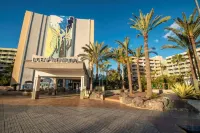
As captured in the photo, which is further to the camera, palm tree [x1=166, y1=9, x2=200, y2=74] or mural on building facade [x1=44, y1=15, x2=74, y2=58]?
mural on building facade [x1=44, y1=15, x2=74, y2=58]

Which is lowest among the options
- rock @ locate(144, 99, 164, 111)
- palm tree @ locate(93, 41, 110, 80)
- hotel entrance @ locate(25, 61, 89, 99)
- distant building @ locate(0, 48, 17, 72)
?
rock @ locate(144, 99, 164, 111)

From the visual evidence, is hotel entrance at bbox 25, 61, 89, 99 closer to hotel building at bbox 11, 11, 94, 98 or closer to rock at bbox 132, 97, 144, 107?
rock at bbox 132, 97, 144, 107

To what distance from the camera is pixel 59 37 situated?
5094 cm

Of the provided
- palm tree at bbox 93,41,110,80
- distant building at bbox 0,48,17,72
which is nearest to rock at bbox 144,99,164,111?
palm tree at bbox 93,41,110,80

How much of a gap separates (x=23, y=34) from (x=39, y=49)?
28.7 feet

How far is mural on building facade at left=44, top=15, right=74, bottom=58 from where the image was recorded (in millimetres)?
49312

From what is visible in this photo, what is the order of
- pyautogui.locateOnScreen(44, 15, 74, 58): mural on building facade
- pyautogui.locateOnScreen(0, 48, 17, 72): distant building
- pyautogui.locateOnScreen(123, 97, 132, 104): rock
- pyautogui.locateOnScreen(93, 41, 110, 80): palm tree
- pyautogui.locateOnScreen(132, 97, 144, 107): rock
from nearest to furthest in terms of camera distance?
pyautogui.locateOnScreen(132, 97, 144, 107): rock
pyautogui.locateOnScreen(123, 97, 132, 104): rock
pyautogui.locateOnScreen(93, 41, 110, 80): palm tree
pyautogui.locateOnScreen(44, 15, 74, 58): mural on building facade
pyautogui.locateOnScreen(0, 48, 17, 72): distant building

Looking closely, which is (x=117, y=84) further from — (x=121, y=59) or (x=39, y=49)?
(x=39, y=49)

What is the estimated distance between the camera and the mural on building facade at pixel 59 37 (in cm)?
4931

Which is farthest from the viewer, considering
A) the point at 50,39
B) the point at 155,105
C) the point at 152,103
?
the point at 50,39

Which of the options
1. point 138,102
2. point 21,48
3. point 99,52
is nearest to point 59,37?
point 21,48

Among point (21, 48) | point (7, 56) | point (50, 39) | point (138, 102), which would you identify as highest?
point (50, 39)

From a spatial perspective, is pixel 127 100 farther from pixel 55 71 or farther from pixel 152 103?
pixel 55 71

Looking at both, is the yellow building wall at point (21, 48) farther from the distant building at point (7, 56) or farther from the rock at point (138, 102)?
the rock at point (138, 102)
